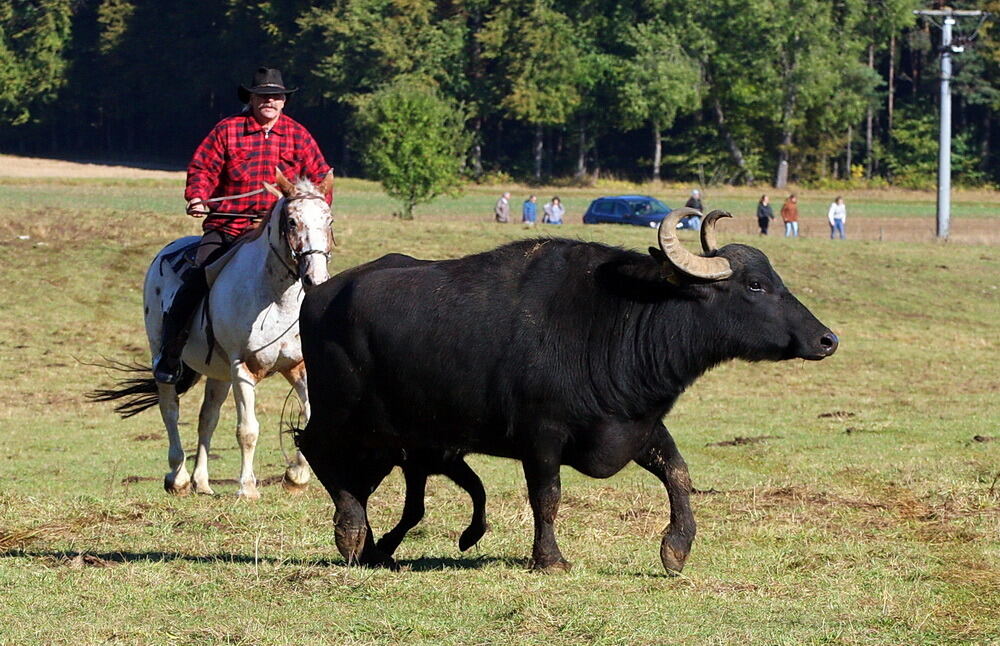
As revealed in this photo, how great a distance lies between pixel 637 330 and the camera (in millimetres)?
8422

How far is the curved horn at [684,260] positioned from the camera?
26.8 feet

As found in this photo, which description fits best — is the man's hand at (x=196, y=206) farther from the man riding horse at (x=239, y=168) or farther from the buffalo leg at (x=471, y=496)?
the buffalo leg at (x=471, y=496)

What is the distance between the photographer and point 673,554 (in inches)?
325

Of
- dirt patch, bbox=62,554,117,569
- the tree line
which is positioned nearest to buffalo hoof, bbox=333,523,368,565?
dirt patch, bbox=62,554,117,569

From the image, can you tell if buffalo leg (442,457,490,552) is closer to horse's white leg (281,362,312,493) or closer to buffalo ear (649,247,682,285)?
buffalo ear (649,247,682,285)

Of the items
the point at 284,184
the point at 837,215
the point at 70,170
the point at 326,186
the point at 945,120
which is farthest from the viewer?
the point at 70,170

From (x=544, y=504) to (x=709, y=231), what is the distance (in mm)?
1738

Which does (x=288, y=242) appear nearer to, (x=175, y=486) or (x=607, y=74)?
(x=175, y=486)

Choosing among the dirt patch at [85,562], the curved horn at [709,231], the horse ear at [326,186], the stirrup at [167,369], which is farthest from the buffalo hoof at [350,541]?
the stirrup at [167,369]

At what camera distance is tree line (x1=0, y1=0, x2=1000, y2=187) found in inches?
3565

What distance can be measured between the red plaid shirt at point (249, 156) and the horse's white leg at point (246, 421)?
4.53 ft

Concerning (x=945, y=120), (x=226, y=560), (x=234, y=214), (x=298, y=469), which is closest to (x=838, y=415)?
(x=298, y=469)

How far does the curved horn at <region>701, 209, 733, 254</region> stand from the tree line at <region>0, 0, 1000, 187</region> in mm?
76911

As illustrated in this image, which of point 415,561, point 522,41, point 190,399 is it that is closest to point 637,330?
point 415,561
